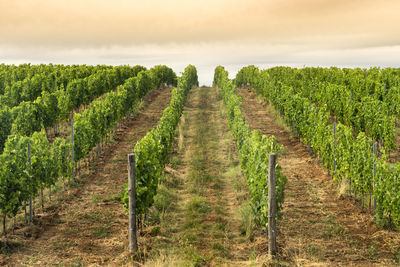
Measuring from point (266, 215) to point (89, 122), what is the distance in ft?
30.5

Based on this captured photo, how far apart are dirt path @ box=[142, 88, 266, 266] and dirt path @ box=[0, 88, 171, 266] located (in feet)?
3.12


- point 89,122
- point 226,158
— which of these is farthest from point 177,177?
point 89,122

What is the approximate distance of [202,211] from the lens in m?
10.7

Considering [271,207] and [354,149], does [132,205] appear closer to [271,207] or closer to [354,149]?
[271,207]

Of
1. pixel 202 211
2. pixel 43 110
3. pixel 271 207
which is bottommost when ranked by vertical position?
pixel 202 211

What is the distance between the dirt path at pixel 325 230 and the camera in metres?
8.13

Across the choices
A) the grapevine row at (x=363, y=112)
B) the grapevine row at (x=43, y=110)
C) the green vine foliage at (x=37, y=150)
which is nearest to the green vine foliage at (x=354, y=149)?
the grapevine row at (x=363, y=112)

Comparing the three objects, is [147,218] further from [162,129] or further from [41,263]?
[162,129]

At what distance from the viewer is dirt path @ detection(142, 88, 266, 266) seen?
8164mm

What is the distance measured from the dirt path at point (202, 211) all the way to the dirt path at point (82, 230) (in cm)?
95

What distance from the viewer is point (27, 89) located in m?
27.8

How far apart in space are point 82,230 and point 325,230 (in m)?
6.09

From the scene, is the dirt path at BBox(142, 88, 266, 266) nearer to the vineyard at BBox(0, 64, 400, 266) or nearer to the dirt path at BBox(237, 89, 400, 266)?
the vineyard at BBox(0, 64, 400, 266)

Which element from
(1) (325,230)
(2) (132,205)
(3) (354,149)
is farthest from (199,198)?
(3) (354,149)
